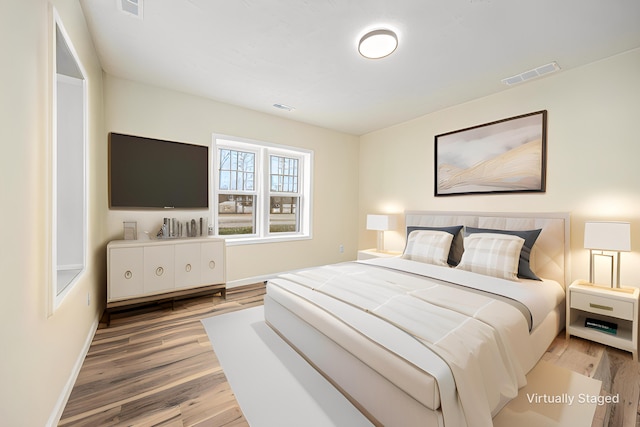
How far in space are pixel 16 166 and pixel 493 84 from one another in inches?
159

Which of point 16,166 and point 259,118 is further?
point 259,118

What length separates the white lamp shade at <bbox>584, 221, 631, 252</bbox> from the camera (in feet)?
7.27

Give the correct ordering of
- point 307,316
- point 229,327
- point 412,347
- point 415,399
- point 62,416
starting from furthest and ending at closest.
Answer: point 229,327, point 307,316, point 62,416, point 412,347, point 415,399

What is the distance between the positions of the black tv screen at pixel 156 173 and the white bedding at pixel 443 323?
71.6 inches

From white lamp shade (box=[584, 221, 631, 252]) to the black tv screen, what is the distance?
4.18 metres

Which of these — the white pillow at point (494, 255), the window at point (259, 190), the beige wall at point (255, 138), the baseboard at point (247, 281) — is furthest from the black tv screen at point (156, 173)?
the white pillow at point (494, 255)

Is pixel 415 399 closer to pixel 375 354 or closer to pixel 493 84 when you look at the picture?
pixel 375 354

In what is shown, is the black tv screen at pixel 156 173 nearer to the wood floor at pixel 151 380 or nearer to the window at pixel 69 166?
the window at pixel 69 166

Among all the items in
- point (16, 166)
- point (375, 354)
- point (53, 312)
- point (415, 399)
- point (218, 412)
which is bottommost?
point (218, 412)

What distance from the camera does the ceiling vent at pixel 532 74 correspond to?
2.65 metres

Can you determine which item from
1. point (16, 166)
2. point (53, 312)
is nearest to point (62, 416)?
point (53, 312)

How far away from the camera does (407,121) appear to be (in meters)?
4.34

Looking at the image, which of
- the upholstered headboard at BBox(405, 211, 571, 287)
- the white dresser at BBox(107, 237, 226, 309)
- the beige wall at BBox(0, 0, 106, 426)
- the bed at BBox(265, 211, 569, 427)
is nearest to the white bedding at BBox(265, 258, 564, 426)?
the bed at BBox(265, 211, 569, 427)

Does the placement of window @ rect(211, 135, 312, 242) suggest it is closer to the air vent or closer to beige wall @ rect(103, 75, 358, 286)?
beige wall @ rect(103, 75, 358, 286)
